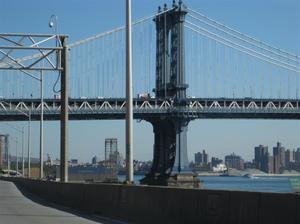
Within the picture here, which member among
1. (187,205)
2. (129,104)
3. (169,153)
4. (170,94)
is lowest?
(169,153)

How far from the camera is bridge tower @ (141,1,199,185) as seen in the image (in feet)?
353

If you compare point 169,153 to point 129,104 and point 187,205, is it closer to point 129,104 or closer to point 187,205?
point 129,104

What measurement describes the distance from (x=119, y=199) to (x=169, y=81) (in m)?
96.6

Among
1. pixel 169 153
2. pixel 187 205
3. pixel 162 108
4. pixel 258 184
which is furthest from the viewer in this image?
pixel 162 108

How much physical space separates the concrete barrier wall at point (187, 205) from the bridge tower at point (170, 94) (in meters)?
79.0

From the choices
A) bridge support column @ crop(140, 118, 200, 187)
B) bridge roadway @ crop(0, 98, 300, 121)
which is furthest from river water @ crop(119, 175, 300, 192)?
bridge roadway @ crop(0, 98, 300, 121)

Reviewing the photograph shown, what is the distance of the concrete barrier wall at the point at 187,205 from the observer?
37.7ft

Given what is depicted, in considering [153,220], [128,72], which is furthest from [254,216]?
[128,72]

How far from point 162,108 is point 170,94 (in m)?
3.31

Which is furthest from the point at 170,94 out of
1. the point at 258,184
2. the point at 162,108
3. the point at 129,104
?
the point at 129,104

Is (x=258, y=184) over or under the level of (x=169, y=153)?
under

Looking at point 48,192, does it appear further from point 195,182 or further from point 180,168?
point 180,168

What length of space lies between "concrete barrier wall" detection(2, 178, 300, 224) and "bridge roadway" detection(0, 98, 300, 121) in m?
84.6

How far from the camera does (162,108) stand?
4437 inches
